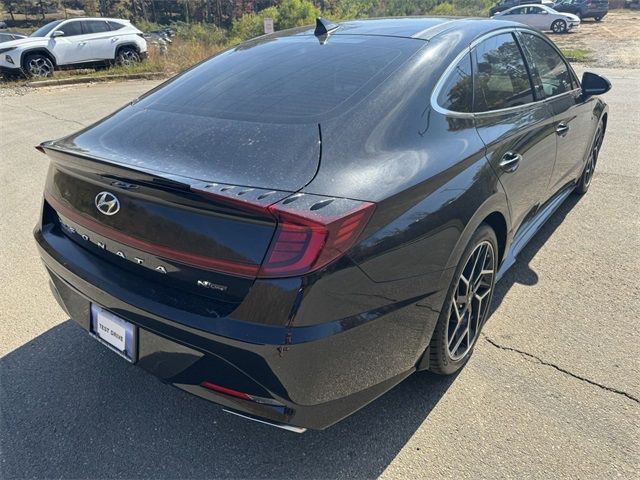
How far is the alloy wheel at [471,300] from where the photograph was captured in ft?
7.85

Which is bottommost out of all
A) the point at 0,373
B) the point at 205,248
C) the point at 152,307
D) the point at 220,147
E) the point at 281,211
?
the point at 0,373

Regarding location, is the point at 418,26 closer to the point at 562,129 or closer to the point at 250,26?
the point at 562,129

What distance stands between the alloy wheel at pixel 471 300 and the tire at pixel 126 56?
1461cm

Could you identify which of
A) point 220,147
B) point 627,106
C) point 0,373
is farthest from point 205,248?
point 627,106

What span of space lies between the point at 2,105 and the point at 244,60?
9853mm

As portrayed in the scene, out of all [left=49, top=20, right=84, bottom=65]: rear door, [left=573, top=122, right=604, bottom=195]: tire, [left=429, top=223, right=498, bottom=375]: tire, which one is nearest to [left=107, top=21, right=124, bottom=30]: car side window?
[left=49, top=20, right=84, bottom=65]: rear door

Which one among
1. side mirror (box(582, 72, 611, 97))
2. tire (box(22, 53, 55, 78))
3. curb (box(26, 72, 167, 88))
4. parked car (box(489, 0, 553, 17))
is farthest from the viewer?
parked car (box(489, 0, 553, 17))

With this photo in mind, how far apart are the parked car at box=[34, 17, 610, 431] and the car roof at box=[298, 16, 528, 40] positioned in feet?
0.07

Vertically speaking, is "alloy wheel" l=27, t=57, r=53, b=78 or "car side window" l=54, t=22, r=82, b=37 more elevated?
"car side window" l=54, t=22, r=82, b=37

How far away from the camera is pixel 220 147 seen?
6.28 feet

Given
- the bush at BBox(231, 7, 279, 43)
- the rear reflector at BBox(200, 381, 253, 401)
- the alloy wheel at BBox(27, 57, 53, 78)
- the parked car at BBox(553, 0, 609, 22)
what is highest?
the parked car at BBox(553, 0, 609, 22)

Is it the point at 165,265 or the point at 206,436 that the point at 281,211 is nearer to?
the point at 165,265

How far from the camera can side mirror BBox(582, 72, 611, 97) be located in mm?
3789

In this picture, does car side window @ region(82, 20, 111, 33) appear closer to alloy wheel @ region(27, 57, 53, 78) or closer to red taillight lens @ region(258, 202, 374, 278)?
alloy wheel @ region(27, 57, 53, 78)
